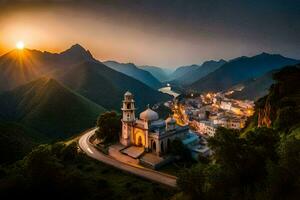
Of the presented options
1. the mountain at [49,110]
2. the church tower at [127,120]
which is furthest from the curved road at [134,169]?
the mountain at [49,110]

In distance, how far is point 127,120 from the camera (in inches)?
2247

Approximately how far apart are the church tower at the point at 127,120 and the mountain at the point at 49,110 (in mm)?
53125

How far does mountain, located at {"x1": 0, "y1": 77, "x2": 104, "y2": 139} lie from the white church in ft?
177

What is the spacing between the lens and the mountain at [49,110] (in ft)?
354

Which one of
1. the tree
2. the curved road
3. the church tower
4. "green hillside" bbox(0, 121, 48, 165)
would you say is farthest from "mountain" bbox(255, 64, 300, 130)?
"green hillside" bbox(0, 121, 48, 165)

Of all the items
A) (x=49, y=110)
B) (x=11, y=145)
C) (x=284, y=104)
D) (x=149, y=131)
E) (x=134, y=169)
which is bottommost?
(x=11, y=145)

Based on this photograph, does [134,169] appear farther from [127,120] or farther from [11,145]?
[11,145]

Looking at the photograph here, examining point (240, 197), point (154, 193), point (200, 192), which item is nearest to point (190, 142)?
point (154, 193)

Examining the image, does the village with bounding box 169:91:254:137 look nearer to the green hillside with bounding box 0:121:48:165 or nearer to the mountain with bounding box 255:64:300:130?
the mountain with bounding box 255:64:300:130

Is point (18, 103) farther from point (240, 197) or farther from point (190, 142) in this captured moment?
point (240, 197)

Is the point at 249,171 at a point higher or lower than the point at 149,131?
higher

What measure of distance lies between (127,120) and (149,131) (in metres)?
6.89

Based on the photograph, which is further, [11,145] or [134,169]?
[11,145]

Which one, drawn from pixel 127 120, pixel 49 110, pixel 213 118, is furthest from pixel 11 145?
pixel 213 118
